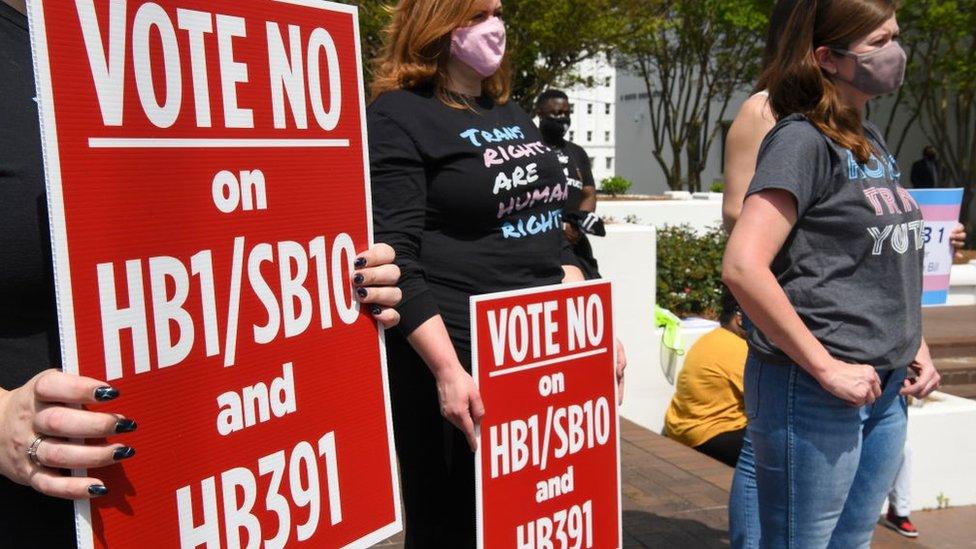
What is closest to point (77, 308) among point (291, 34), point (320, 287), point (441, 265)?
point (320, 287)

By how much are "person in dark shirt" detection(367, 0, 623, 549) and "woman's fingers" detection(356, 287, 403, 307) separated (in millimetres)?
481

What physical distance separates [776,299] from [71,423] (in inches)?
64.0

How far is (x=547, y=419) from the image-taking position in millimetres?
2586

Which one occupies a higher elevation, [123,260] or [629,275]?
[123,260]

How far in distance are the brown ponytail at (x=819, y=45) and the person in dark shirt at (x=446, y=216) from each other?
64 cm

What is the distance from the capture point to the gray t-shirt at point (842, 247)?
2.39 meters

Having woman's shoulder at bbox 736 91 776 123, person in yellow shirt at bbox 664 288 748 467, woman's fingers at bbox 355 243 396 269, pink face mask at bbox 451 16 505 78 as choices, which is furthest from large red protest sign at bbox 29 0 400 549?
person in yellow shirt at bbox 664 288 748 467

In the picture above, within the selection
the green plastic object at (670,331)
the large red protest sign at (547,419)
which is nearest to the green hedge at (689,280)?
the green plastic object at (670,331)

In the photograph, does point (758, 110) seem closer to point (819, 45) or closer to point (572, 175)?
point (819, 45)

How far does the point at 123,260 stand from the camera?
1.32 metres

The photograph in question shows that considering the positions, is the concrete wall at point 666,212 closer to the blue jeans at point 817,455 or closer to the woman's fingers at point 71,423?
the blue jeans at point 817,455

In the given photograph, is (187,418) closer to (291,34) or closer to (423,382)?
(291,34)

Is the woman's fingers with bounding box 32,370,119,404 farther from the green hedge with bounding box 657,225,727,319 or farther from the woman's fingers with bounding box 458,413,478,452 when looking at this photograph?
the green hedge with bounding box 657,225,727,319

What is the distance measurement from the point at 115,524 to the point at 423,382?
4.08ft
